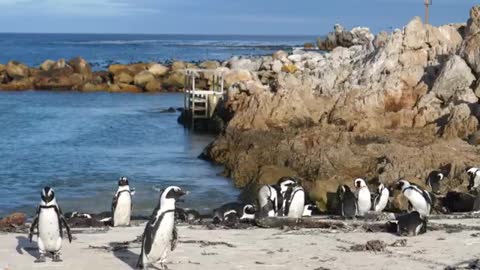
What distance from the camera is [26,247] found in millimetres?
12469

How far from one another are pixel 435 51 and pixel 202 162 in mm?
9982

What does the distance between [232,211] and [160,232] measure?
21.1 ft

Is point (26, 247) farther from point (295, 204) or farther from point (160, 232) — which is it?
point (295, 204)

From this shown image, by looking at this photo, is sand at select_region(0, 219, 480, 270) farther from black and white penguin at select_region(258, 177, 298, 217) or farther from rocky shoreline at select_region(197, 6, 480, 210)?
rocky shoreline at select_region(197, 6, 480, 210)

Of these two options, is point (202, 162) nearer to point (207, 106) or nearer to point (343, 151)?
point (343, 151)

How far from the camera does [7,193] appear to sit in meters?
24.3

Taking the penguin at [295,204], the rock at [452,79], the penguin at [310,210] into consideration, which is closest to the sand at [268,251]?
the penguin at [295,204]

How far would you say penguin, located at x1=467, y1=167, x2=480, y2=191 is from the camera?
19828mm

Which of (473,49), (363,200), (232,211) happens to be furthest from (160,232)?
(473,49)

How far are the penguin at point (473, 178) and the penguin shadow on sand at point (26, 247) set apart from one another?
35.3 feet

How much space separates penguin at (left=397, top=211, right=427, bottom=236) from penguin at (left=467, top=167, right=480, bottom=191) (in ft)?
21.6

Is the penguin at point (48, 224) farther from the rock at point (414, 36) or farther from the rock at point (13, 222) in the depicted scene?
the rock at point (414, 36)

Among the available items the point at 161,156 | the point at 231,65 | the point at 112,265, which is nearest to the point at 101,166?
the point at 161,156

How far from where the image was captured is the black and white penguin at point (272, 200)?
17.2 metres
